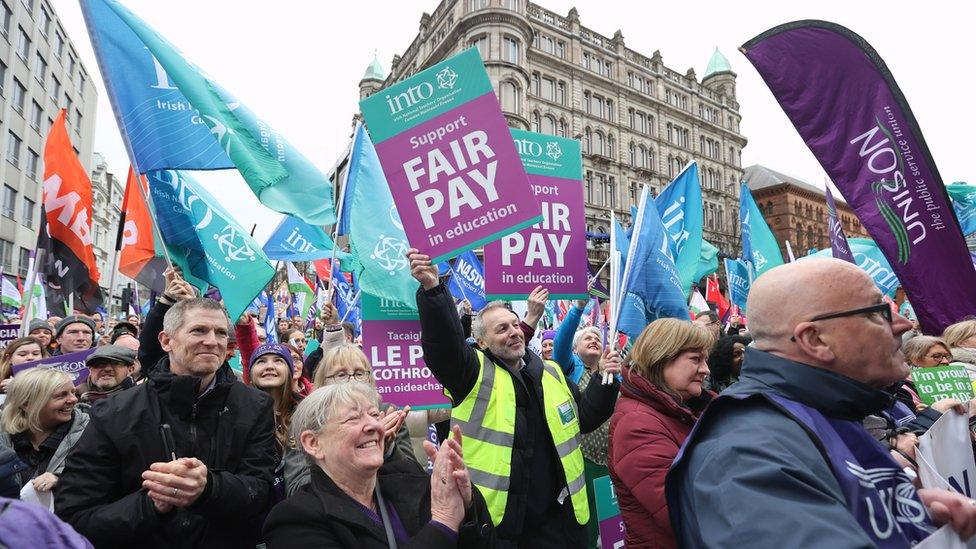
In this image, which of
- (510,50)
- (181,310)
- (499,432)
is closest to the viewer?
(181,310)

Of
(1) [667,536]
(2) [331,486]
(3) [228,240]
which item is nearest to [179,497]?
(2) [331,486]

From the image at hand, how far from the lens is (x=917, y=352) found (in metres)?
4.06

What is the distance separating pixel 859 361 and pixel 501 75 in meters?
38.6

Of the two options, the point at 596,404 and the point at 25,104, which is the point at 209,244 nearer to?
the point at 596,404

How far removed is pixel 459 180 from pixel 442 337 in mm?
1093

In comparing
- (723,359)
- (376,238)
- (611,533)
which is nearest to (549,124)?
(376,238)

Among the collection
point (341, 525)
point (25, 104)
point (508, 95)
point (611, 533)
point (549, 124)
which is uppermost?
point (508, 95)

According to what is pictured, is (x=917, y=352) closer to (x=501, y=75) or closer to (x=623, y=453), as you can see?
(x=623, y=453)

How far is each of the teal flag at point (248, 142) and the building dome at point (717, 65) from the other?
63.7 m

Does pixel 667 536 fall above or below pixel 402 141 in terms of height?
below

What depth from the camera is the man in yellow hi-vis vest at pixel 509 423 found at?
290 cm

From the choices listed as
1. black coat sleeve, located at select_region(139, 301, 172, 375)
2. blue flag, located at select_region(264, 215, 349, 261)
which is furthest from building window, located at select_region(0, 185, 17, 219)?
black coat sleeve, located at select_region(139, 301, 172, 375)

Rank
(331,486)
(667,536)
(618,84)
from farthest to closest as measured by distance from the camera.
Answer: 1. (618,84)
2. (667,536)
3. (331,486)

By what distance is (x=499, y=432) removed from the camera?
116 inches
